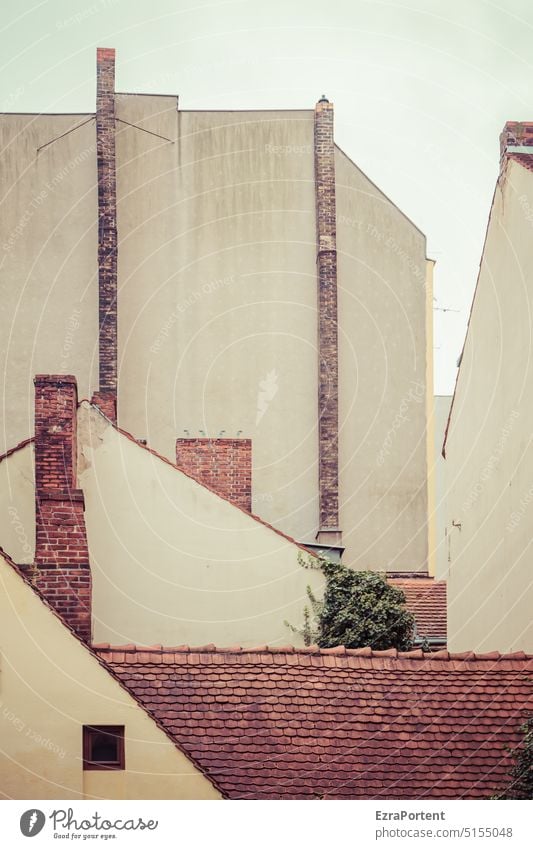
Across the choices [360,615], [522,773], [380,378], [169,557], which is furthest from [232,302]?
[522,773]

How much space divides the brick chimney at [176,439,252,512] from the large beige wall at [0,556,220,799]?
9003mm

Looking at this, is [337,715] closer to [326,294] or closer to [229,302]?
[229,302]

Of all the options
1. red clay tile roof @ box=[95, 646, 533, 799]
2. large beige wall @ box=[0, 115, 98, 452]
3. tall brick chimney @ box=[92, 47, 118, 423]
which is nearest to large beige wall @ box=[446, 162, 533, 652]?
red clay tile roof @ box=[95, 646, 533, 799]

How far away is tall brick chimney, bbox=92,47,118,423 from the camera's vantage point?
32.2m

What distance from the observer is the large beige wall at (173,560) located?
68.4 ft

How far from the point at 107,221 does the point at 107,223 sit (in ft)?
0.18

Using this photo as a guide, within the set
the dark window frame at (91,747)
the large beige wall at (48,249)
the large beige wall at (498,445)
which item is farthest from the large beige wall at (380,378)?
the dark window frame at (91,747)

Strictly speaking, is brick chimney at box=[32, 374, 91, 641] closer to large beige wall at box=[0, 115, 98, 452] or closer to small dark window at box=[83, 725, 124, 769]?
small dark window at box=[83, 725, 124, 769]

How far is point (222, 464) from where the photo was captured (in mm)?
24203

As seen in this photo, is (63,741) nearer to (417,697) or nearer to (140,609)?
(417,697)

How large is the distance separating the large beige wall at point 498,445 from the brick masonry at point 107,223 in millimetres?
10402

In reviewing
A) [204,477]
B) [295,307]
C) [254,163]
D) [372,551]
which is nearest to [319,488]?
[372,551]

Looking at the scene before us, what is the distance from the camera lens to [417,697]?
15.9 meters

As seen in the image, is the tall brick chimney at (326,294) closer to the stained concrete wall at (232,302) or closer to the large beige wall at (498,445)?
the stained concrete wall at (232,302)
